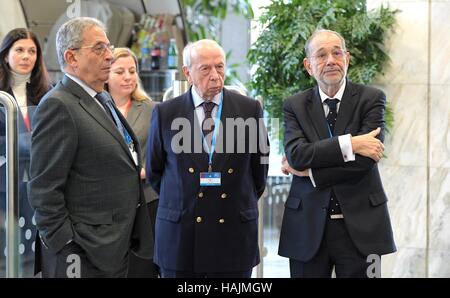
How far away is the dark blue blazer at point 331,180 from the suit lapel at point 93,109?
33.3 inches

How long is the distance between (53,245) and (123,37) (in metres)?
4.66

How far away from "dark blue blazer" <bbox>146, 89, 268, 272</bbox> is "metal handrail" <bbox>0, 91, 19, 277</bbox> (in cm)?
67

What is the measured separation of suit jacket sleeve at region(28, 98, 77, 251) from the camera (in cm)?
294

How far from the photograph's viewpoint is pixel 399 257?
5.34m

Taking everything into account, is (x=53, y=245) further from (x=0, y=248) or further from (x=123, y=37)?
(x=123, y=37)

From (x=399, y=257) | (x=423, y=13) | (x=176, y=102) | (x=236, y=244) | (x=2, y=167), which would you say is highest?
(x=423, y=13)

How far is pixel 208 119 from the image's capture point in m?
3.44

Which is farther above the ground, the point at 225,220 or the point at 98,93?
the point at 98,93

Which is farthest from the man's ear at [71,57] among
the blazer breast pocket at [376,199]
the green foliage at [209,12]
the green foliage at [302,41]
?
the green foliage at [209,12]

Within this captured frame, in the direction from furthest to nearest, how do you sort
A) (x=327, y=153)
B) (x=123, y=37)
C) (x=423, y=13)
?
(x=123, y=37) → (x=423, y=13) → (x=327, y=153)

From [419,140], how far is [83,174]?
115 inches

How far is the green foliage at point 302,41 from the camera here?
17.1ft

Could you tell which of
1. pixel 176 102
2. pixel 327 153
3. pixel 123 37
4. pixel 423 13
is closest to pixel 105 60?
pixel 176 102

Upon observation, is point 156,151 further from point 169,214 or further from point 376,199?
point 376,199
